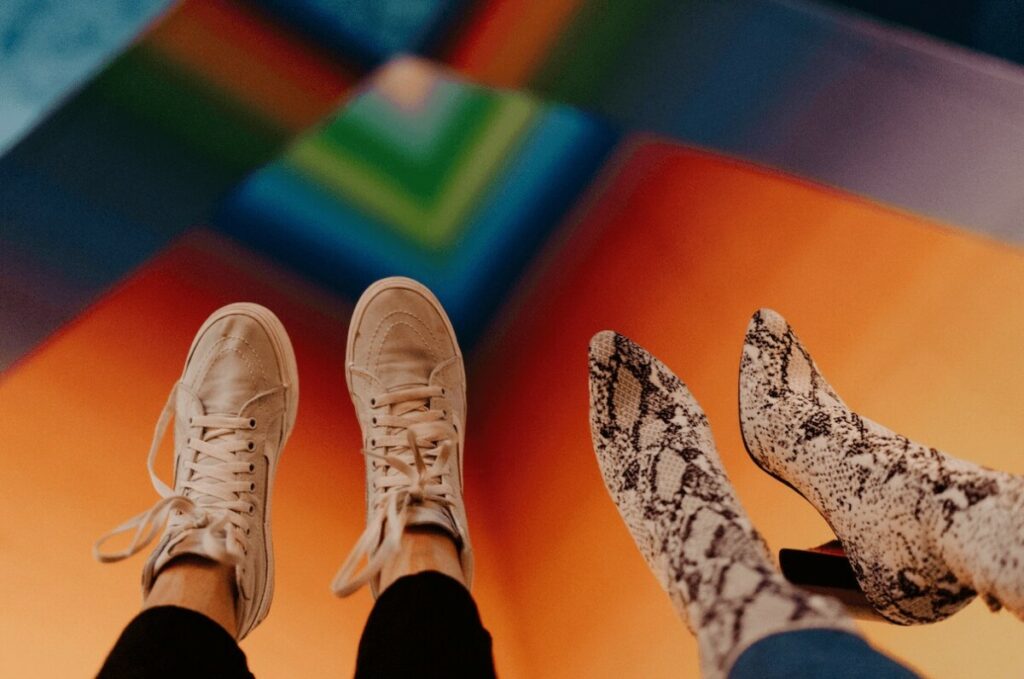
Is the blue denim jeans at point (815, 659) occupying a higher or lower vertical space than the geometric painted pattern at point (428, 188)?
lower

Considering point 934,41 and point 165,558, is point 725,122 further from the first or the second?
point 165,558

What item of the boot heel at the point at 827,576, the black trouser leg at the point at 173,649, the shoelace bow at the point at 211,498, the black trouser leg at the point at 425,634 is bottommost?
the boot heel at the point at 827,576

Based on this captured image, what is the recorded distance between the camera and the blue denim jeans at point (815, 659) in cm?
46

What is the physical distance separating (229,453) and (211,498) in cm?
6

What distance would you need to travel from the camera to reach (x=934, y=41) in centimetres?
116

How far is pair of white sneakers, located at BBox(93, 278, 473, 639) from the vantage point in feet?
2.30

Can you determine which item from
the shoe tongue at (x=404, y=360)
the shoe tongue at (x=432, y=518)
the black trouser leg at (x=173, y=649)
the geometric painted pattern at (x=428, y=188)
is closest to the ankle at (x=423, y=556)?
the shoe tongue at (x=432, y=518)

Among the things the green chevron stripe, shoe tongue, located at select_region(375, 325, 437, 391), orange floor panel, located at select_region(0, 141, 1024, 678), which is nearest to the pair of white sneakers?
shoe tongue, located at select_region(375, 325, 437, 391)

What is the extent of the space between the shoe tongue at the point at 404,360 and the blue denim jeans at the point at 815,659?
1.65 ft

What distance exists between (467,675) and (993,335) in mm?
806

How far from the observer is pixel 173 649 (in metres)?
0.57

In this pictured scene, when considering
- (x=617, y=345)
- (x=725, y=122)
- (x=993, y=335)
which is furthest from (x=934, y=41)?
(x=617, y=345)

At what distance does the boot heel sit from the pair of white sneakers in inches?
10.9

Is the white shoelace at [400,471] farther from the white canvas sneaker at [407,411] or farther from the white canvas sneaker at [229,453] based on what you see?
the white canvas sneaker at [229,453]
